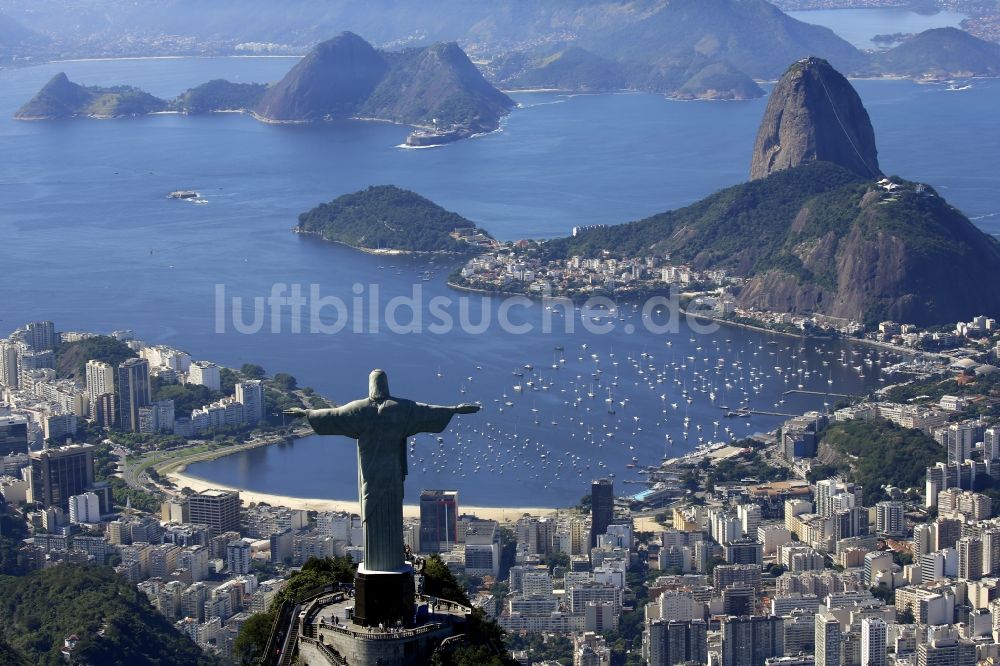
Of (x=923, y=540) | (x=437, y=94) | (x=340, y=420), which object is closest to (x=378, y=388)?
(x=340, y=420)

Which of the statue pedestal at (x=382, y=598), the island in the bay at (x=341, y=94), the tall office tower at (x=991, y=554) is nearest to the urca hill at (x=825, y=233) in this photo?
the tall office tower at (x=991, y=554)

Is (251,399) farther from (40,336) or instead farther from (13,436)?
(40,336)

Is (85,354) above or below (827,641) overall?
above

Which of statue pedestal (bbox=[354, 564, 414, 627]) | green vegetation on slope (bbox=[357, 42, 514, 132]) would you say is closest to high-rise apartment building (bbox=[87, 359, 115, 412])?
statue pedestal (bbox=[354, 564, 414, 627])

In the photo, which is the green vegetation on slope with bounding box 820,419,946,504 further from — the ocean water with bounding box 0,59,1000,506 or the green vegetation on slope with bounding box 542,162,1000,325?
the green vegetation on slope with bounding box 542,162,1000,325

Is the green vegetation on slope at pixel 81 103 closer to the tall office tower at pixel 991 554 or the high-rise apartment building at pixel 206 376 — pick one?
the high-rise apartment building at pixel 206 376
